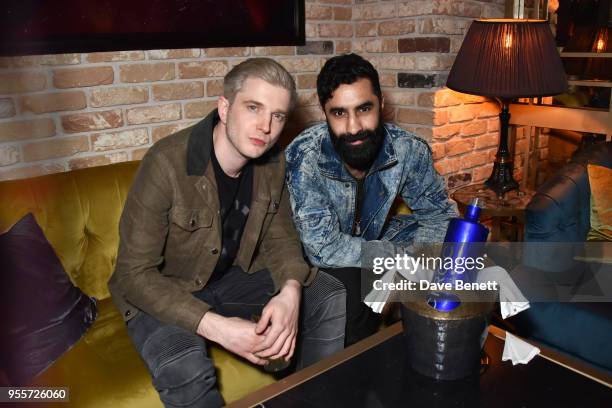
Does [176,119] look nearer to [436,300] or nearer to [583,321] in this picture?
[436,300]

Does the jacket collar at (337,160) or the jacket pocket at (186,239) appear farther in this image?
the jacket collar at (337,160)

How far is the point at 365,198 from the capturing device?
6.04ft

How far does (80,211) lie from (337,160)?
0.85 meters

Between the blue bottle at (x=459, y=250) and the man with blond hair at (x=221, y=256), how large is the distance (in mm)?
491

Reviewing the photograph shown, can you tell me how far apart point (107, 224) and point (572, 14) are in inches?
88.5

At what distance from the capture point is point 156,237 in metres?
1.44

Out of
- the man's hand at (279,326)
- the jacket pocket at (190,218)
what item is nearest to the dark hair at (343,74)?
the jacket pocket at (190,218)

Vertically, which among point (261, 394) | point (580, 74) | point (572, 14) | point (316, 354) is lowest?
point (316, 354)

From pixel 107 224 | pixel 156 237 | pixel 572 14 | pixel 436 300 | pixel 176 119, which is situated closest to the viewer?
pixel 436 300

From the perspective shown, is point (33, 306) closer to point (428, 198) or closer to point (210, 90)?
Result: point (210, 90)

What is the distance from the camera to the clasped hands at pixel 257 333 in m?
1.33

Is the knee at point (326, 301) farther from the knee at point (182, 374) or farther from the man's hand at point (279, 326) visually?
the knee at point (182, 374)

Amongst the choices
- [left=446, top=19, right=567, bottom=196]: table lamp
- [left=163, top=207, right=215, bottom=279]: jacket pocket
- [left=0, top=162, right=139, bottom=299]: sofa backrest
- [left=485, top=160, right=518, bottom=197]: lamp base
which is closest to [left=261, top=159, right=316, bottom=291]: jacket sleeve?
[left=163, top=207, right=215, bottom=279]: jacket pocket

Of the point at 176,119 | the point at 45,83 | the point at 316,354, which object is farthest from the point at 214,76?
the point at 316,354
